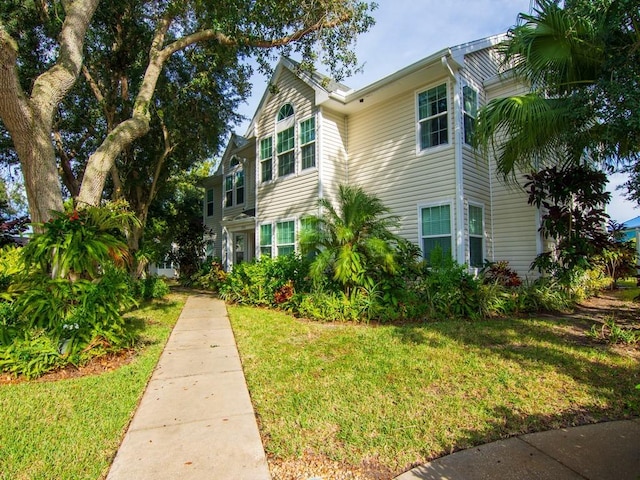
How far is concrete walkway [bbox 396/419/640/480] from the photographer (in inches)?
93.6

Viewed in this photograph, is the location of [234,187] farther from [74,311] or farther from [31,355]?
→ [31,355]

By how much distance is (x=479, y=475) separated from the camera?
7.83ft

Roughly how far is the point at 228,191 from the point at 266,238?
581 cm

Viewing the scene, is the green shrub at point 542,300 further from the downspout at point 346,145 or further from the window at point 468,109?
the downspout at point 346,145

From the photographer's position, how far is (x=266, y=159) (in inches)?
519

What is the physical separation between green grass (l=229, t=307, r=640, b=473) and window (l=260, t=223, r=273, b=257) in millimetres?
6775

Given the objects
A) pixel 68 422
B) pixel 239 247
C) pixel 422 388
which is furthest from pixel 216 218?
pixel 422 388

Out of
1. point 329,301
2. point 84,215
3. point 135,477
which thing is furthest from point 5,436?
point 329,301

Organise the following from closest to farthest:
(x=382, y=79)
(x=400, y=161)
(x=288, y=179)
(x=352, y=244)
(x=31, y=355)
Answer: (x=31, y=355), (x=352, y=244), (x=382, y=79), (x=400, y=161), (x=288, y=179)

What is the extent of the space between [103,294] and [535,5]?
8.15 meters

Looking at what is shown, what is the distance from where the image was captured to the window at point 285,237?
11.9 meters

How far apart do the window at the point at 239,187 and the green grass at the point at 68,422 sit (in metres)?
12.4

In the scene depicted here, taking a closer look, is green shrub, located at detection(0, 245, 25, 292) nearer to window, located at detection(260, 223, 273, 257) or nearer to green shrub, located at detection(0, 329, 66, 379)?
green shrub, located at detection(0, 329, 66, 379)

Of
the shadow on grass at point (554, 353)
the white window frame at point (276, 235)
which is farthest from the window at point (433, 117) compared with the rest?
the shadow on grass at point (554, 353)
